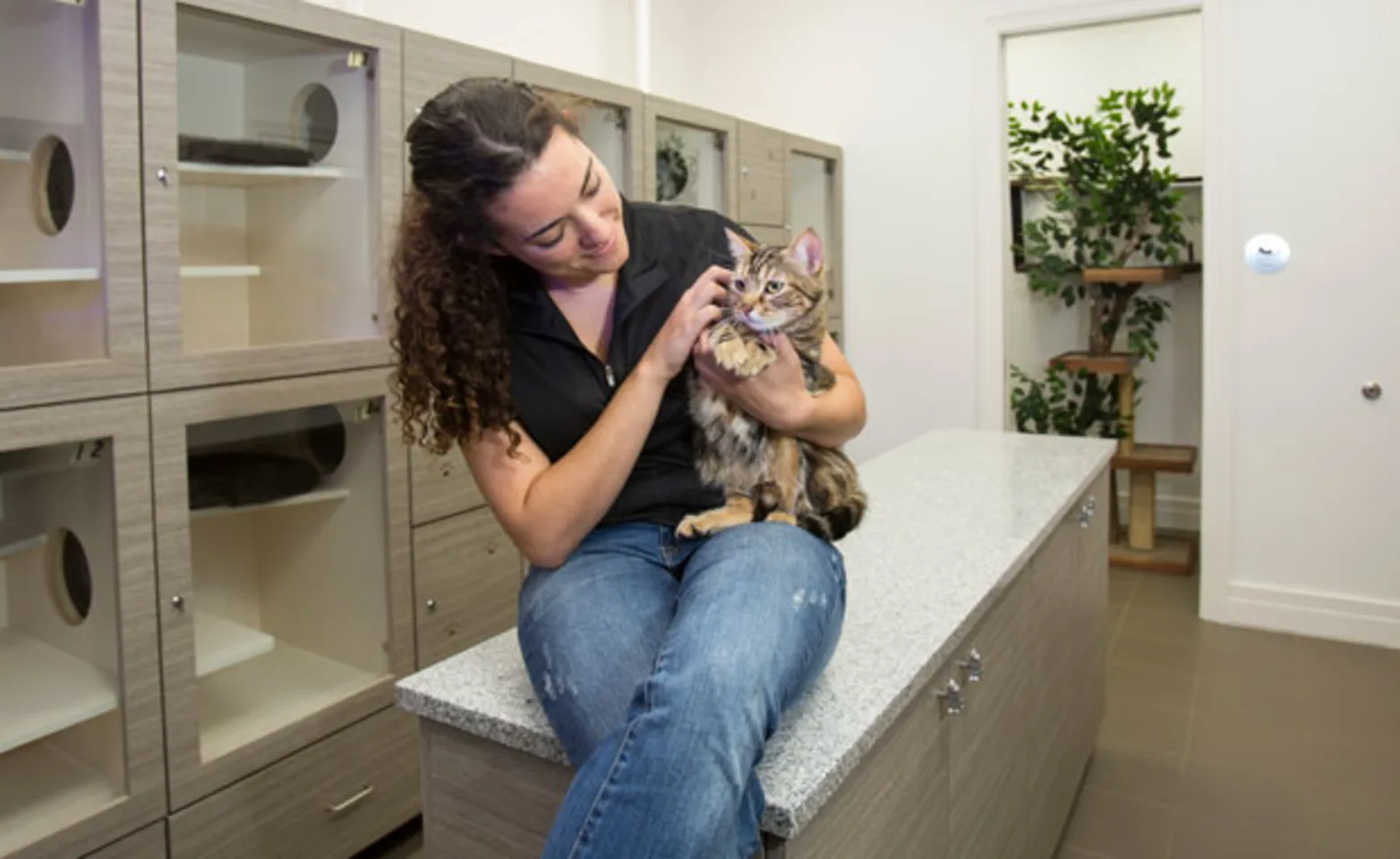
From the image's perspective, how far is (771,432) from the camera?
1.24 metres

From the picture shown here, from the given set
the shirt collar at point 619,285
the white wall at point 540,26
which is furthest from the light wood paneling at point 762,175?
the shirt collar at point 619,285

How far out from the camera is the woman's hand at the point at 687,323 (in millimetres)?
1159

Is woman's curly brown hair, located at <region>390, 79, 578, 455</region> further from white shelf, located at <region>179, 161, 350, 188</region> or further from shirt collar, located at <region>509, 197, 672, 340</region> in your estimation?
white shelf, located at <region>179, 161, 350, 188</region>

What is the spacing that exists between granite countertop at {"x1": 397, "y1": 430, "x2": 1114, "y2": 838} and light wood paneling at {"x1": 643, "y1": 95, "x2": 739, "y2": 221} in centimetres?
126

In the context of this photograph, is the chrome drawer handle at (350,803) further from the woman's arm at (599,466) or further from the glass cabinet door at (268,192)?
the woman's arm at (599,466)

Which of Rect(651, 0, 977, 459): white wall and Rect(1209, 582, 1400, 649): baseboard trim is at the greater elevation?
Rect(651, 0, 977, 459): white wall

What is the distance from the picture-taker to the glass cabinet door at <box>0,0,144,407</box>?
1.63 m

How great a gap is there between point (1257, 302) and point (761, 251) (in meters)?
2.85

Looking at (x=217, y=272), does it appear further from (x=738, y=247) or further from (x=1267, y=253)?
(x=1267, y=253)

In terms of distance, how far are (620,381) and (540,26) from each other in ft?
8.70

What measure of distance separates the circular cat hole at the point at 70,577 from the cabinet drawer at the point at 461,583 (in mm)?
650

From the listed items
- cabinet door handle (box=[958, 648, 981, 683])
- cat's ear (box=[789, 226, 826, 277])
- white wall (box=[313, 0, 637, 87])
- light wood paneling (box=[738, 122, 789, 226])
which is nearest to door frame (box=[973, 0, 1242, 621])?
light wood paneling (box=[738, 122, 789, 226])

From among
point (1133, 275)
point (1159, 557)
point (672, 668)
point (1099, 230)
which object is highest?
point (1099, 230)

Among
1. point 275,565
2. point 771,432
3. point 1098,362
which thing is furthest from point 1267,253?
point 275,565
